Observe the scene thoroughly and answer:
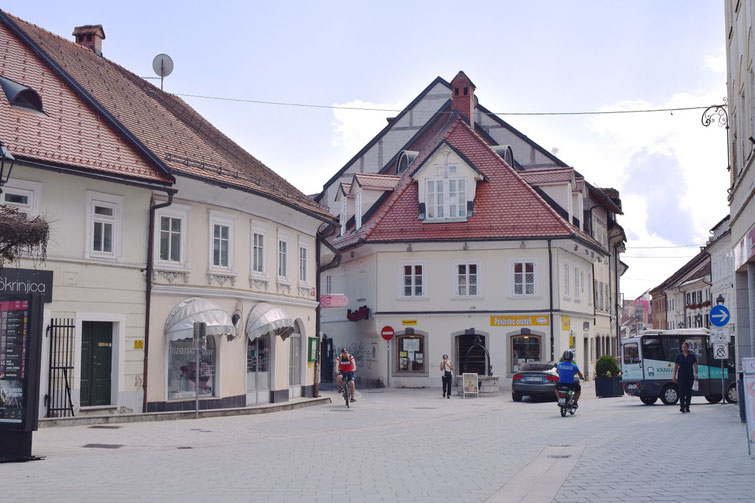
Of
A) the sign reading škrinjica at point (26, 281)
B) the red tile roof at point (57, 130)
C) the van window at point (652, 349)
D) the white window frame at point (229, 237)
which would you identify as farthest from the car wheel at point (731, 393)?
the sign reading škrinjica at point (26, 281)

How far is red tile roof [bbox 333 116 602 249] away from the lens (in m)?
41.8

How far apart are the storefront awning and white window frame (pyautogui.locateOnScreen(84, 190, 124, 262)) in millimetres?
5430

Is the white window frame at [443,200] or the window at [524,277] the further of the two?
the white window frame at [443,200]

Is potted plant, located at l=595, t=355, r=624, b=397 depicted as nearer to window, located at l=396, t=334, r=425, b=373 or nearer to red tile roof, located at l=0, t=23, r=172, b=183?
window, located at l=396, t=334, r=425, b=373

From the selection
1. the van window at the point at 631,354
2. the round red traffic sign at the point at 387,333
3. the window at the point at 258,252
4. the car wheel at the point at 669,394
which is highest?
the window at the point at 258,252

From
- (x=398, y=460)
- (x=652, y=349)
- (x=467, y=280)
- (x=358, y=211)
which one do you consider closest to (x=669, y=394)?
(x=652, y=349)

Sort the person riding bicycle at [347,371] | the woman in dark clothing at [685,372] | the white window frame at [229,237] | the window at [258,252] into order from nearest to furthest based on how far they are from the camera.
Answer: the woman in dark clothing at [685,372]
the white window frame at [229,237]
the window at [258,252]
the person riding bicycle at [347,371]

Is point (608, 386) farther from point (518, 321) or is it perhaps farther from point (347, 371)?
point (347, 371)

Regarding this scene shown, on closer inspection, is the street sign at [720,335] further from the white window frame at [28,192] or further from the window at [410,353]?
the window at [410,353]

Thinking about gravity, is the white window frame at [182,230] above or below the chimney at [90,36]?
below

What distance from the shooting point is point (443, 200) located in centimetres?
4306

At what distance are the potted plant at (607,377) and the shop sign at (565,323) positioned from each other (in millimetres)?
6012

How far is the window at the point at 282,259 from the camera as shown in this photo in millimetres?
30122

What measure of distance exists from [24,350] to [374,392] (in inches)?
1038
